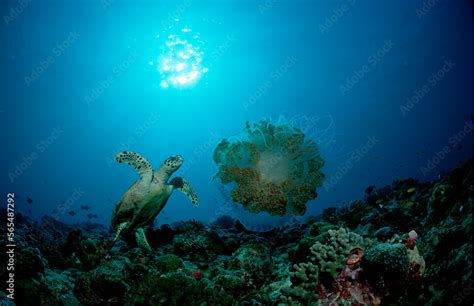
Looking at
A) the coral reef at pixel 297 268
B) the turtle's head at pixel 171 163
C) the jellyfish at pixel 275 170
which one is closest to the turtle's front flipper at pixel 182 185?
the turtle's head at pixel 171 163

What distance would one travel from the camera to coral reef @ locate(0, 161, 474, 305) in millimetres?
3646

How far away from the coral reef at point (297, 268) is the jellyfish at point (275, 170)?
1020 millimetres

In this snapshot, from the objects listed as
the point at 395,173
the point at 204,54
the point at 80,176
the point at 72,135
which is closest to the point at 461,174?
the point at 204,54

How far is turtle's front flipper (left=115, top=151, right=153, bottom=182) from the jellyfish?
2.21 metres

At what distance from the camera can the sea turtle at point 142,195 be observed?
24.3 feet

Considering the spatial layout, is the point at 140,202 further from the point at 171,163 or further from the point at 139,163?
the point at 171,163

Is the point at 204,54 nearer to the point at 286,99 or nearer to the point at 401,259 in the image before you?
the point at 286,99

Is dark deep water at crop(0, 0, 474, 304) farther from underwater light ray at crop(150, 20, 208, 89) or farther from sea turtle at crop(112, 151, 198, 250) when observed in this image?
sea turtle at crop(112, 151, 198, 250)

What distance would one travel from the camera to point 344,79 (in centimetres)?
4744

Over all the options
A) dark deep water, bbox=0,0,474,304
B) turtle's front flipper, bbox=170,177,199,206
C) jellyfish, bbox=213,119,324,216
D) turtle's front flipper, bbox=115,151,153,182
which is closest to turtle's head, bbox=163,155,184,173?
turtle's front flipper, bbox=115,151,153,182

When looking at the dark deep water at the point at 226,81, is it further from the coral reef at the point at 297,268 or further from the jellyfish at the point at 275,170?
the coral reef at the point at 297,268

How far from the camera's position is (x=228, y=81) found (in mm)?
49719

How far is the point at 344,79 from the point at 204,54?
26416 mm

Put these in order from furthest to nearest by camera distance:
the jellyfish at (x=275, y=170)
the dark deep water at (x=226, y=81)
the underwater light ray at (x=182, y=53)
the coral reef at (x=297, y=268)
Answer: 1. the underwater light ray at (x=182, y=53)
2. the dark deep water at (x=226, y=81)
3. the jellyfish at (x=275, y=170)
4. the coral reef at (x=297, y=268)
